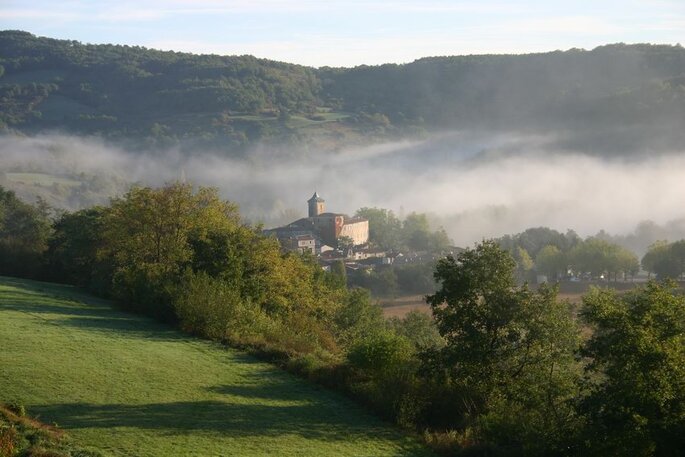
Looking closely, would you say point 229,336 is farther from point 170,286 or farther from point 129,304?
point 129,304

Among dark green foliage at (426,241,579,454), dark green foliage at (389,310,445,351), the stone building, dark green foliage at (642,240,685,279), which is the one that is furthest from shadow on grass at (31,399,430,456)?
the stone building

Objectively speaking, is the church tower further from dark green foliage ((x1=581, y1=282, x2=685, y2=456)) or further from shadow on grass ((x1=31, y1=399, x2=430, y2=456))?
dark green foliage ((x1=581, y1=282, x2=685, y2=456))

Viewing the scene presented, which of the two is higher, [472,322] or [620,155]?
[620,155]

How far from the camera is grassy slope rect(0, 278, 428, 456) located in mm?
18156

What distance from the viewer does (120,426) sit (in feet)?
59.8

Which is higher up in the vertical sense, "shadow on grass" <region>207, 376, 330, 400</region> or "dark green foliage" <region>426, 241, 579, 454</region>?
"dark green foliage" <region>426, 241, 579, 454</region>

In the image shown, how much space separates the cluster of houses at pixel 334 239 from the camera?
110m

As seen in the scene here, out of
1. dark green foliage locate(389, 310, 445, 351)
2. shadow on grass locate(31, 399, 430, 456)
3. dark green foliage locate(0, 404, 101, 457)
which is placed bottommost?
dark green foliage locate(389, 310, 445, 351)

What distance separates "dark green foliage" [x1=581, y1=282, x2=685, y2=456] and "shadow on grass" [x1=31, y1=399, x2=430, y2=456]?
5.17m

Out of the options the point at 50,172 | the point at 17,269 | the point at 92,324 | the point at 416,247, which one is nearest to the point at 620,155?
the point at 416,247

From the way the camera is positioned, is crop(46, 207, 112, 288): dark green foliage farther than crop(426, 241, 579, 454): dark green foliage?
Yes

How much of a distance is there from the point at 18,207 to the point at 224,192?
12107 centimetres

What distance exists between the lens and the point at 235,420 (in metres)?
20.3

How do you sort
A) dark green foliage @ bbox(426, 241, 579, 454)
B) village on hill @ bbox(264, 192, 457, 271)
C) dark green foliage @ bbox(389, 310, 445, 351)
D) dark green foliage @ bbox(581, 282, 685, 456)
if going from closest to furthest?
dark green foliage @ bbox(581, 282, 685, 456), dark green foliage @ bbox(426, 241, 579, 454), dark green foliage @ bbox(389, 310, 445, 351), village on hill @ bbox(264, 192, 457, 271)
